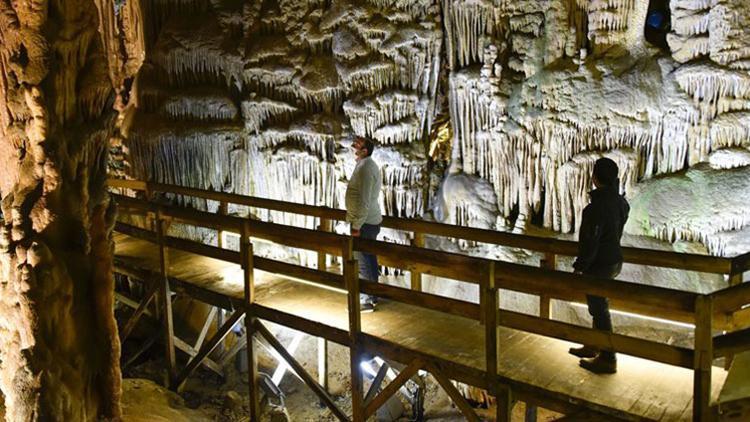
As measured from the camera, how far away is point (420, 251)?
4.89m

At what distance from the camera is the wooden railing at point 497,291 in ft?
11.6

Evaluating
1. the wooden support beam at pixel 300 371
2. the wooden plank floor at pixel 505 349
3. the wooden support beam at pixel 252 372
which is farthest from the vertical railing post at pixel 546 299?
the wooden support beam at pixel 252 372

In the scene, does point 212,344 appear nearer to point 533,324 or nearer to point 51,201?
point 51,201

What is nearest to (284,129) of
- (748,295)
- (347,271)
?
(347,271)

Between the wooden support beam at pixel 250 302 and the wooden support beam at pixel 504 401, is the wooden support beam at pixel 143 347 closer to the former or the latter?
the wooden support beam at pixel 250 302

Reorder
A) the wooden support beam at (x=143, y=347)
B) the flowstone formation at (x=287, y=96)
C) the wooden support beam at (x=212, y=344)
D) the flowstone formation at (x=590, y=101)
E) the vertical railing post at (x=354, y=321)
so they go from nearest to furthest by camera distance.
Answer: the vertical railing post at (x=354, y=321) → the wooden support beam at (x=212, y=344) → the flowstone formation at (x=590, y=101) → the wooden support beam at (x=143, y=347) → the flowstone formation at (x=287, y=96)

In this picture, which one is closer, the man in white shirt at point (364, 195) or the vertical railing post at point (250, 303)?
the man in white shirt at point (364, 195)

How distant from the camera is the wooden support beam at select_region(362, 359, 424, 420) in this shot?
502cm

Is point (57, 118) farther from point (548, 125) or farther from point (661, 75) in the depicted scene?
point (661, 75)

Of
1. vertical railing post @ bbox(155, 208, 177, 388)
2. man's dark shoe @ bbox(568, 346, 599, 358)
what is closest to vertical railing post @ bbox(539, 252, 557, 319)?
man's dark shoe @ bbox(568, 346, 599, 358)

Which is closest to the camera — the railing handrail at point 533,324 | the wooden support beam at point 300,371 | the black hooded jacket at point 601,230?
the railing handrail at point 533,324

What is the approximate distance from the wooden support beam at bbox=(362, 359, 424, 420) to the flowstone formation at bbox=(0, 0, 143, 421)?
2.18 metres

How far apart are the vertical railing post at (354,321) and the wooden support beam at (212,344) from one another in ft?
5.12

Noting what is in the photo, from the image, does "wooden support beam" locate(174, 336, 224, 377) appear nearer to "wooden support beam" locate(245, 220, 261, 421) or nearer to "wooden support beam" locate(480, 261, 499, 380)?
"wooden support beam" locate(245, 220, 261, 421)
